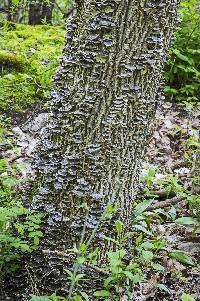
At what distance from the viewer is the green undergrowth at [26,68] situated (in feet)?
17.2

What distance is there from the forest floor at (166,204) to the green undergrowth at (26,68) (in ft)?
→ 1.44

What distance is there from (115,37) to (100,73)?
205 millimetres

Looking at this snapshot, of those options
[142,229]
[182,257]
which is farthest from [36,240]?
[182,257]

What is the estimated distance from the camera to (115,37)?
2.33 meters

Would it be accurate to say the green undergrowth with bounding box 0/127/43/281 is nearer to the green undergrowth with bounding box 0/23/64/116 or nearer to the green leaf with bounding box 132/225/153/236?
the green leaf with bounding box 132/225/153/236

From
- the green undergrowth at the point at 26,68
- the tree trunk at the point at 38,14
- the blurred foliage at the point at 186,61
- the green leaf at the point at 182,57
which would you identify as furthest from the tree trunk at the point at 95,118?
the tree trunk at the point at 38,14

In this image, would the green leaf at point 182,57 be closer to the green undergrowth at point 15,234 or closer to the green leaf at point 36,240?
the green undergrowth at point 15,234

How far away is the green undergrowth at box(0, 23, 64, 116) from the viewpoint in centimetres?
525

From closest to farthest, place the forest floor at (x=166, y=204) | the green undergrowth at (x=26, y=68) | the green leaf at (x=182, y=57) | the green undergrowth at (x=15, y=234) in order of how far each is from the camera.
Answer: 1. the green undergrowth at (x=15, y=234)
2. the forest floor at (x=166, y=204)
3. the green undergrowth at (x=26, y=68)
4. the green leaf at (x=182, y=57)

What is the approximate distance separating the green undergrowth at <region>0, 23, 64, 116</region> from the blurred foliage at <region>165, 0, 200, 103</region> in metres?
1.77

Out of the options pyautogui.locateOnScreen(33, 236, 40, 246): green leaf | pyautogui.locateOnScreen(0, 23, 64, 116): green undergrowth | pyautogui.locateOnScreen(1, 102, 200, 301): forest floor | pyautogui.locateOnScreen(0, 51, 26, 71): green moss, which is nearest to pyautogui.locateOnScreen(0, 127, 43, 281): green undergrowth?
pyautogui.locateOnScreen(33, 236, 40, 246): green leaf

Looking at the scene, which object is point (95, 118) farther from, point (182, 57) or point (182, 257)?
point (182, 57)

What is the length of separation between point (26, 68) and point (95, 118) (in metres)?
3.77

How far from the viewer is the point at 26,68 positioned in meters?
5.95
